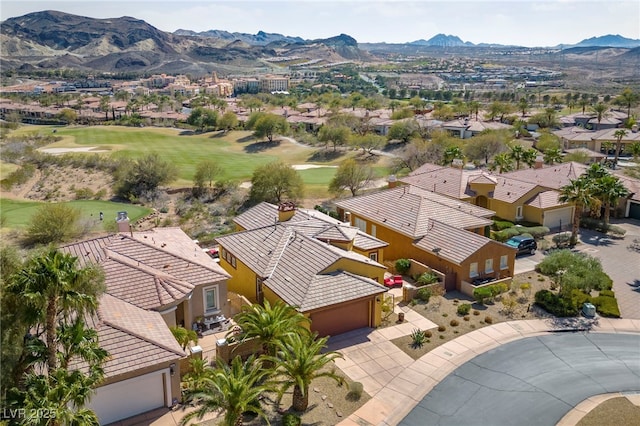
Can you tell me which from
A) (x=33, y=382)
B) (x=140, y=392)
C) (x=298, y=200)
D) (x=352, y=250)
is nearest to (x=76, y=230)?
(x=298, y=200)

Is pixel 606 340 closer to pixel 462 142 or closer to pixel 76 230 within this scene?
pixel 76 230

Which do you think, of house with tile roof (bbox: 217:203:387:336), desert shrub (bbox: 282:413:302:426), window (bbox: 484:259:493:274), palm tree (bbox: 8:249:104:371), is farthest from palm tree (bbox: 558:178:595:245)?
palm tree (bbox: 8:249:104:371)

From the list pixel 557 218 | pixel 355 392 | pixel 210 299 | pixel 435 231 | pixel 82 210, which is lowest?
pixel 82 210

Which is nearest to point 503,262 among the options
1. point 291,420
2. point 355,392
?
point 355,392

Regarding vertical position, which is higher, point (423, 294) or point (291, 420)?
point (291, 420)

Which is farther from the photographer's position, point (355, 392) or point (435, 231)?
point (435, 231)

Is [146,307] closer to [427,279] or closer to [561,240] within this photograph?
[427,279]
